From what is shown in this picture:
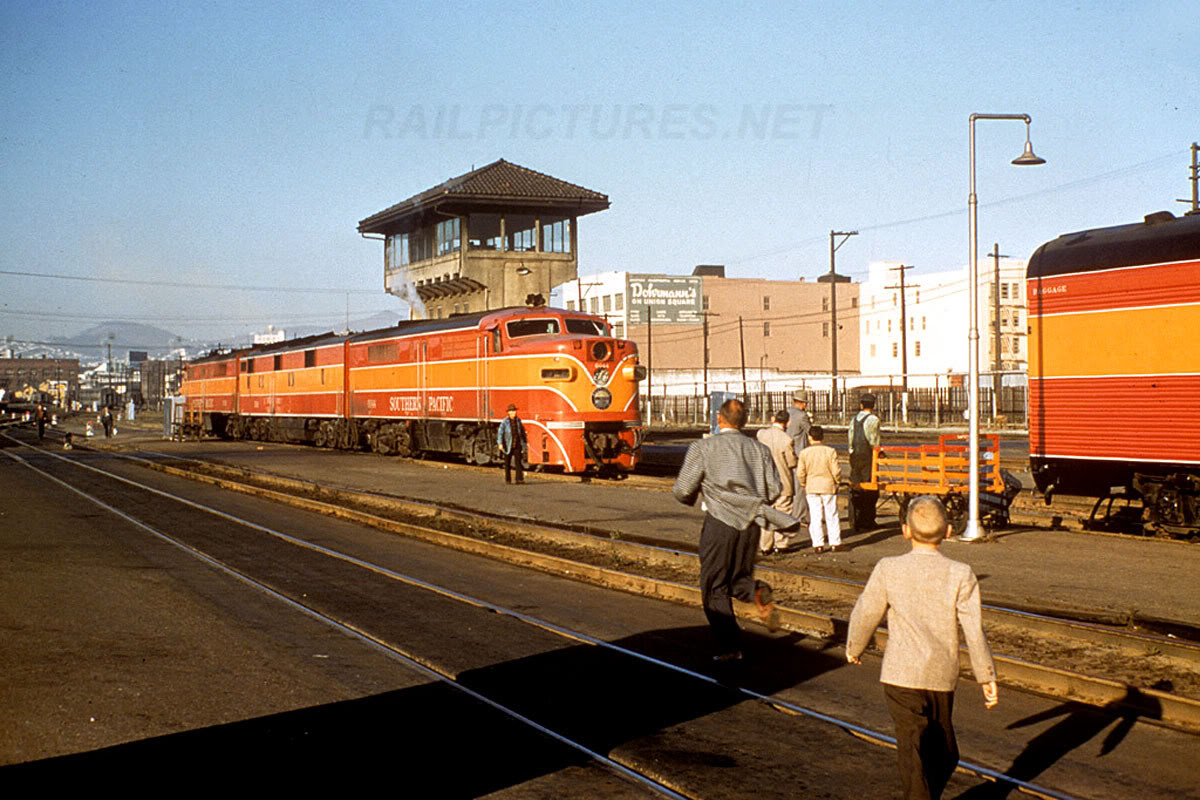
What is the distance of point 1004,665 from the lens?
9242 millimetres

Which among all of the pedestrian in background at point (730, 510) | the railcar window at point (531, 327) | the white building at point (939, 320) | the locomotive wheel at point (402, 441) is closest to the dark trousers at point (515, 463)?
the railcar window at point (531, 327)

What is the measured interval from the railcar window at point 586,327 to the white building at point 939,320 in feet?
205

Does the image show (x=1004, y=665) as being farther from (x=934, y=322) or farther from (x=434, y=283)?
(x=934, y=322)

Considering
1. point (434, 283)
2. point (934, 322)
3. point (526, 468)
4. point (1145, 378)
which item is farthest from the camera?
point (934, 322)

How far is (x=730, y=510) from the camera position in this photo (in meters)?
9.38

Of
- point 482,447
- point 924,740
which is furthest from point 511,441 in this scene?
point 924,740

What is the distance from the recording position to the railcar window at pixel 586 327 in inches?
1164

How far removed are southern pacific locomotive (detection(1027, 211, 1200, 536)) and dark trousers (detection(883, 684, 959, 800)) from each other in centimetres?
1262

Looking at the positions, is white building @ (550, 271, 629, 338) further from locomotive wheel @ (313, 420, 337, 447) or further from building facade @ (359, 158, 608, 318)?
locomotive wheel @ (313, 420, 337, 447)

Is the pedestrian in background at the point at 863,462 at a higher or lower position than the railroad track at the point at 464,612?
higher

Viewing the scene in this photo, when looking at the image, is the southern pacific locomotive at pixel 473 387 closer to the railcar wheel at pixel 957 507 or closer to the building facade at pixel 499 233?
the railcar wheel at pixel 957 507

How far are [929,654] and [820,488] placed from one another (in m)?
10.0

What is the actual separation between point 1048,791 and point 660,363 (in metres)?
97.1

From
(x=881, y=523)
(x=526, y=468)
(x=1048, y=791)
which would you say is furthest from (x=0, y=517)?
(x=1048, y=791)
